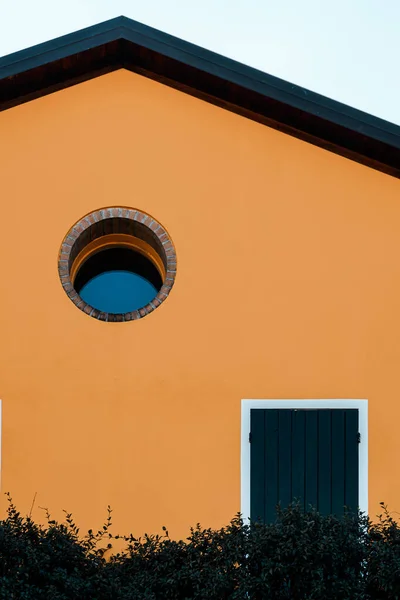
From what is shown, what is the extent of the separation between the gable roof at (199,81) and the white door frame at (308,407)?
2315 millimetres

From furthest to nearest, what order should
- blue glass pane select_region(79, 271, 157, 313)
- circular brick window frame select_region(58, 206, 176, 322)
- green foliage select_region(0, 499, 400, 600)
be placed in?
1. blue glass pane select_region(79, 271, 157, 313)
2. circular brick window frame select_region(58, 206, 176, 322)
3. green foliage select_region(0, 499, 400, 600)

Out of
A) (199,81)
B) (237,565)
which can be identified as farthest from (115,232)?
(237,565)

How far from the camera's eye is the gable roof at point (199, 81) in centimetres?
731

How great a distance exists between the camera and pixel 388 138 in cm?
728

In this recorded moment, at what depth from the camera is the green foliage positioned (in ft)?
17.8

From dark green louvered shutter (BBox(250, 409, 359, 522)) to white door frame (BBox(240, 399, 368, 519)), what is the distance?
0.04 meters

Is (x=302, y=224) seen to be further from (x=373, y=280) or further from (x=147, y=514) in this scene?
(x=147, y=514)

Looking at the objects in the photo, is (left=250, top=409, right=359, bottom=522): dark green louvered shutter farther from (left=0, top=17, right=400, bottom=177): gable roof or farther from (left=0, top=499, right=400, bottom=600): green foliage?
(left=0, top=17, right=400, bottom=177): gable roof

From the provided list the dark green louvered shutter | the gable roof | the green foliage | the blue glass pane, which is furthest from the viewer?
the blue glass pane

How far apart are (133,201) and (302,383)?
2332mm

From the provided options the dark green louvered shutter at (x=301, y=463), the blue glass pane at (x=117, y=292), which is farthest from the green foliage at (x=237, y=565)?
the blue glass pane at (x=117, y=292)

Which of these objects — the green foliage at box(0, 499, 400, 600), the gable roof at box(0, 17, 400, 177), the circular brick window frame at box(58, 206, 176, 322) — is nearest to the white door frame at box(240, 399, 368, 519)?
the green foliage at box(0, 499, 400, 600)

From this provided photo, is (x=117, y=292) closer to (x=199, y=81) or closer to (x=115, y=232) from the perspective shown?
(x=115, y=232)

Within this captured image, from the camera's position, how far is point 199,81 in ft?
25.0
